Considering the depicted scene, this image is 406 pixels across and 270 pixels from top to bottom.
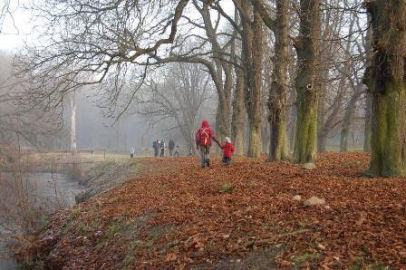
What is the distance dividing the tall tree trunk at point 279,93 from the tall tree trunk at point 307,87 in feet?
4.15

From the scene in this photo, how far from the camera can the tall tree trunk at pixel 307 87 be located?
1401 cm

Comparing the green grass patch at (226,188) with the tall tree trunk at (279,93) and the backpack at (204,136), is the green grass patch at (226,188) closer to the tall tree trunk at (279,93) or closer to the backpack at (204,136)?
the backpack at (204,136)

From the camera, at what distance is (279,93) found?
16.0 m

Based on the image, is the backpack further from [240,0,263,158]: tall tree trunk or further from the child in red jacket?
[240,0,263,158]: tall tree trunk

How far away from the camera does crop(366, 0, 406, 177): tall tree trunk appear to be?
9875mm

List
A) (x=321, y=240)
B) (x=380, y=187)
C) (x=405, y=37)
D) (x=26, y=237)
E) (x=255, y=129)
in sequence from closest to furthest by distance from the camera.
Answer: (x=321, y=240), (x=380, y=187), (x=405, y=37), (x=26, y=237), (x=255, y=129)

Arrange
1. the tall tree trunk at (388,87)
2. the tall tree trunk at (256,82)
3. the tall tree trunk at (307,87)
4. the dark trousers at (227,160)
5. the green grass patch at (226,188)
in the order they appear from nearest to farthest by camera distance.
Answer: the tall tree trunk at (388,87)
the green grass patch at (226,188)
the tall tree trunk at (307,87)
the dark trousers at (227,160)
the tall tree trunk at (256,82)

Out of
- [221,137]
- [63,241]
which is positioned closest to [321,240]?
[63,241]

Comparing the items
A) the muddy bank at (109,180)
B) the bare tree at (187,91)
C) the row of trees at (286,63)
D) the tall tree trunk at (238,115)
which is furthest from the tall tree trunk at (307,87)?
the bare tree at (187,91)

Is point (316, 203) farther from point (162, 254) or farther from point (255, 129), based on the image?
point (255, 129)

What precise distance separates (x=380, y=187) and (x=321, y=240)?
3.16 m

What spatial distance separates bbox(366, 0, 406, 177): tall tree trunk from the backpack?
250 inches

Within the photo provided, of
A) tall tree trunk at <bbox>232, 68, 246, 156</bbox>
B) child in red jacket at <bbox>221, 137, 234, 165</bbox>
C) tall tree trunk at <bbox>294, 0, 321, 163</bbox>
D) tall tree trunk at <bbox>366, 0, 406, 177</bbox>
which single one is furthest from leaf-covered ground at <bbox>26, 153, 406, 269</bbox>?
tall tree trunk at <bbox>232, 68, 246, 156</bbox>

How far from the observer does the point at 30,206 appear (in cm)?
1413
